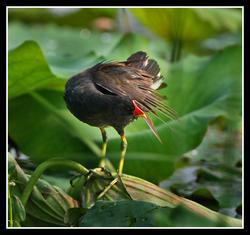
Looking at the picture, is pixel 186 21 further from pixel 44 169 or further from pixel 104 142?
pixel 44 169

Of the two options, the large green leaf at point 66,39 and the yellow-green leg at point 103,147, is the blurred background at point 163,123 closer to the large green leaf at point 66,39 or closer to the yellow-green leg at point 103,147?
the yellow-green leg at point 103,147

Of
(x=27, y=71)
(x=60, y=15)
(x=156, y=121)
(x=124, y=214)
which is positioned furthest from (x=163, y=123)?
(x=60, y=15)

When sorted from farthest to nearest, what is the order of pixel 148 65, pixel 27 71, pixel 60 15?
pixel 60 15 → pixel 27 71 → pixel 148 65

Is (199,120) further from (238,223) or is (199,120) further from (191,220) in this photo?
(191,220)

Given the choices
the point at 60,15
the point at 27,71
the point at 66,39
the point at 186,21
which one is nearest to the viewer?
the point at 27,71

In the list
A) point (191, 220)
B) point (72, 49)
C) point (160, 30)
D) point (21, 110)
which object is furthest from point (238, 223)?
point (72, 49)
